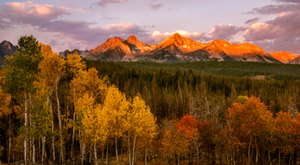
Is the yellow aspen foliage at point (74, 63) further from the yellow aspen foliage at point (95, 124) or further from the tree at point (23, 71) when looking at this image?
the tree at point (23, 71)

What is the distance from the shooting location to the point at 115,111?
50.1 metres

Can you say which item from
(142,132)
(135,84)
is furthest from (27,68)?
(135,84)

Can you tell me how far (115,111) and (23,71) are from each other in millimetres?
24756

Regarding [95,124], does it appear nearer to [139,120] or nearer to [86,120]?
[86,120]

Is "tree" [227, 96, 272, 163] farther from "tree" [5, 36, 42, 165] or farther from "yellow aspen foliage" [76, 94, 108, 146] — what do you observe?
"tree" [5, 36, 42, 165]

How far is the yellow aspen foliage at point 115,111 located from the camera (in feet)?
165

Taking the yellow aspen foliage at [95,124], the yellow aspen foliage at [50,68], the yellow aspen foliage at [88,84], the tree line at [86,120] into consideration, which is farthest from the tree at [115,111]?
the yellow aspen foliage at [50,68]

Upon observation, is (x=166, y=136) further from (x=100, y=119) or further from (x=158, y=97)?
(x=158, y=97)

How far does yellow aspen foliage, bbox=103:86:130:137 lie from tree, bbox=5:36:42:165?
21273 millimetres

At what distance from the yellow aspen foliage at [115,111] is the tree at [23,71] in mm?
21273

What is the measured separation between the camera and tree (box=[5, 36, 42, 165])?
86.6 ft

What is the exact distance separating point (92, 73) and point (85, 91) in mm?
3446

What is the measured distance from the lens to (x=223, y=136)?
72.6 metres

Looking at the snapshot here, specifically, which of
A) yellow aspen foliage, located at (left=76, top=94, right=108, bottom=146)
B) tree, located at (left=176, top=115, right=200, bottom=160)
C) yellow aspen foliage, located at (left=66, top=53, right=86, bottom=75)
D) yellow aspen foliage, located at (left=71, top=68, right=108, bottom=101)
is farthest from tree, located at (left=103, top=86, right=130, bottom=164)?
tree, located at (left=176, top=115, right=200, bottom=160)
